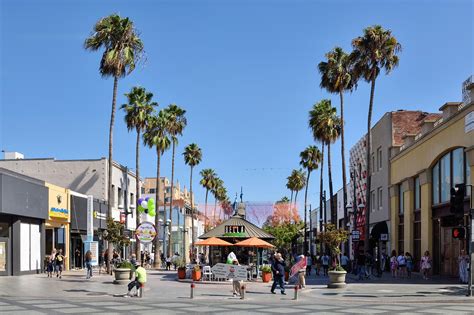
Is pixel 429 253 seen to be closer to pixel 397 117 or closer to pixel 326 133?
pixel 397 117

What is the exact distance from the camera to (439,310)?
1900 cm

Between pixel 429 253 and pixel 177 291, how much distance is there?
637 inches

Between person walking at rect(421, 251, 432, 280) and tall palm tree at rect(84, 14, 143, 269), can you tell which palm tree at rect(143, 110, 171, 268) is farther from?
person walking at rect(421, 251, 432, 280)

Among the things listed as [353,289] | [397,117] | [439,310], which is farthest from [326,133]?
[439,310]

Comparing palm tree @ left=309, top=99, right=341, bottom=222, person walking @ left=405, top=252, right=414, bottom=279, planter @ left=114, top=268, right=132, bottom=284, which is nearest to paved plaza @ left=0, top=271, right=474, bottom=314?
planter @ left=114, top=268, right=132, bottom=284

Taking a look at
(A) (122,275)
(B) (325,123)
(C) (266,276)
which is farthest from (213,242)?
(B) (325,123)

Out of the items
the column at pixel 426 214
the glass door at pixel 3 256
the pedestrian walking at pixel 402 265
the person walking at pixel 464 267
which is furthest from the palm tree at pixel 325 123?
the glass door at pixel 3 256

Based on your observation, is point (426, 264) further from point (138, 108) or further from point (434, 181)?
point (138, 108)

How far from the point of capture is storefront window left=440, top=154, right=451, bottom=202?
33.2 metres

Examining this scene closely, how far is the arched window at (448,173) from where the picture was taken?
31.3 meters

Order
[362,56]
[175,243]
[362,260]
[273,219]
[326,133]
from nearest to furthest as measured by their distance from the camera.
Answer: [362,260] < [362,56] < [326,133] < [175,243] < [273,219]

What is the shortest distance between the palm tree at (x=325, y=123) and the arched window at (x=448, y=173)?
54.5 ft

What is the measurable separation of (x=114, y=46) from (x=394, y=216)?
22.1m

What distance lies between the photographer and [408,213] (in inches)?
1582
